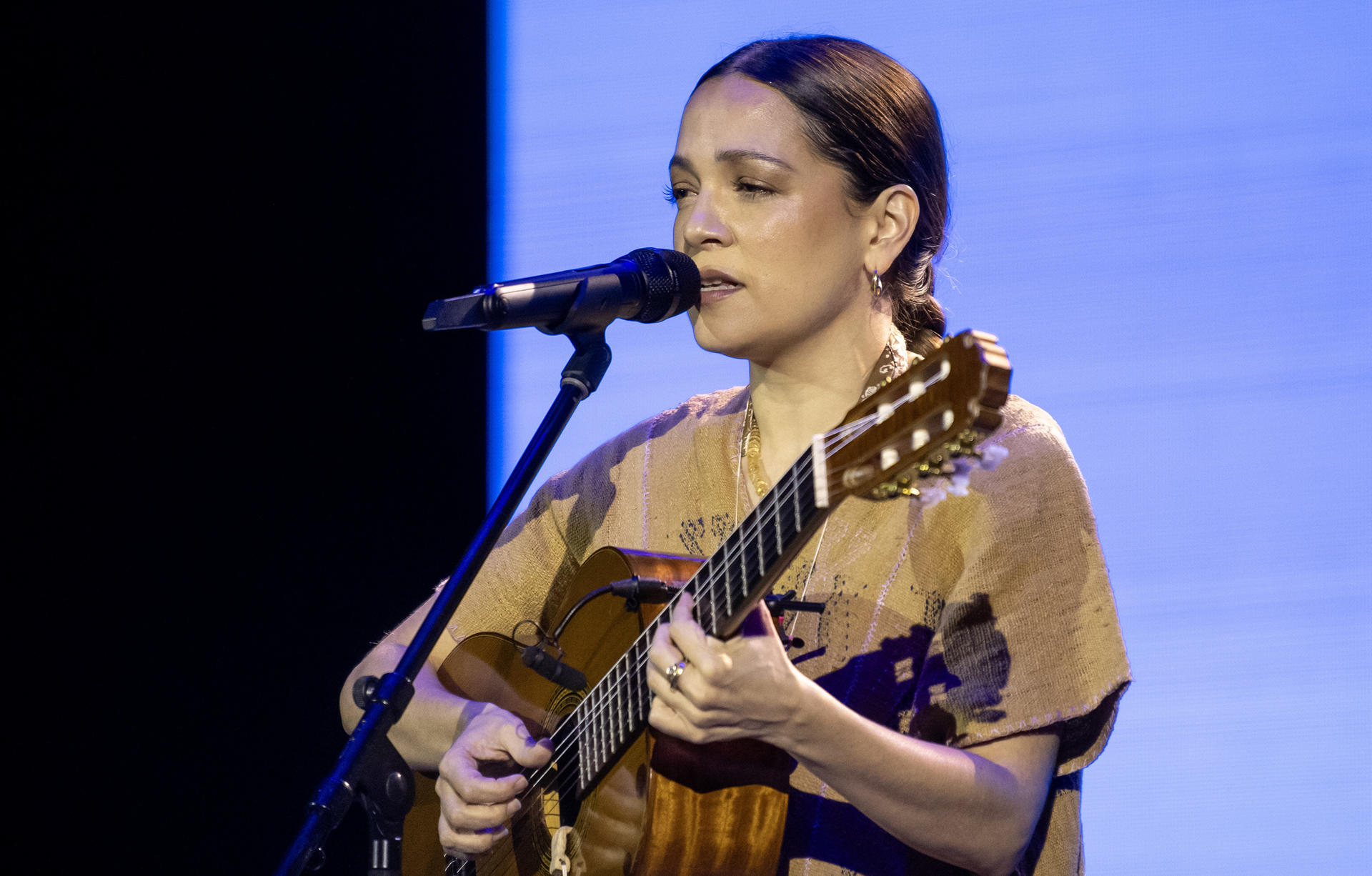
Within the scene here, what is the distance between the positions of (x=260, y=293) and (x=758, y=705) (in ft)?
7.03

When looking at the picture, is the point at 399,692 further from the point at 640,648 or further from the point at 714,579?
the point at 714,579

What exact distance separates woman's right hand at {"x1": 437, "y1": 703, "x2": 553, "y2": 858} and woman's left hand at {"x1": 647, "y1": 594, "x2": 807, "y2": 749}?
41 cm

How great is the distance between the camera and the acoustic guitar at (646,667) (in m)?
0.98

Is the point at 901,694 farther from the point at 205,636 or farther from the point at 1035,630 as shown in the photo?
the point at 205,636

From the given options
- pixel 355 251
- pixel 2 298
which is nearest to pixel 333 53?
pixel 355 251

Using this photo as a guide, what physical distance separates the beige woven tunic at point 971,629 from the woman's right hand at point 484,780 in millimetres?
368

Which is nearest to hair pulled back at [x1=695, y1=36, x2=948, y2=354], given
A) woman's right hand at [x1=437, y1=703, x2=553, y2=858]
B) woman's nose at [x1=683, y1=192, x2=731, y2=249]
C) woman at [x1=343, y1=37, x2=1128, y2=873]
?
woman at [x1=343, y1=37, x2=1128, y2=873]

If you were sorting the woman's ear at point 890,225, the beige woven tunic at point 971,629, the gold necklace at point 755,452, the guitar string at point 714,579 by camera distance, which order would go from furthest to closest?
the gold necklace at point 755,452 < the woman's ear at point 890,225 < the beige woven tunic at point 971,629 < the guitar string at point 714,579

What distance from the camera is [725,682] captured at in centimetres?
113

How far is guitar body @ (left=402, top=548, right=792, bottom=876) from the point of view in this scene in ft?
4.38

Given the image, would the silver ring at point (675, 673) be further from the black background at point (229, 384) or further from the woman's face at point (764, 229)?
the black background at point (229, 384)

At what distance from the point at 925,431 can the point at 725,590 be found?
1.04 ft

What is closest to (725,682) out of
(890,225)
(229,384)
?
(890,225)

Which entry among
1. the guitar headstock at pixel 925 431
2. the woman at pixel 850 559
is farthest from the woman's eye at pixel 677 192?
the guitar headstock at pixel 925 431
